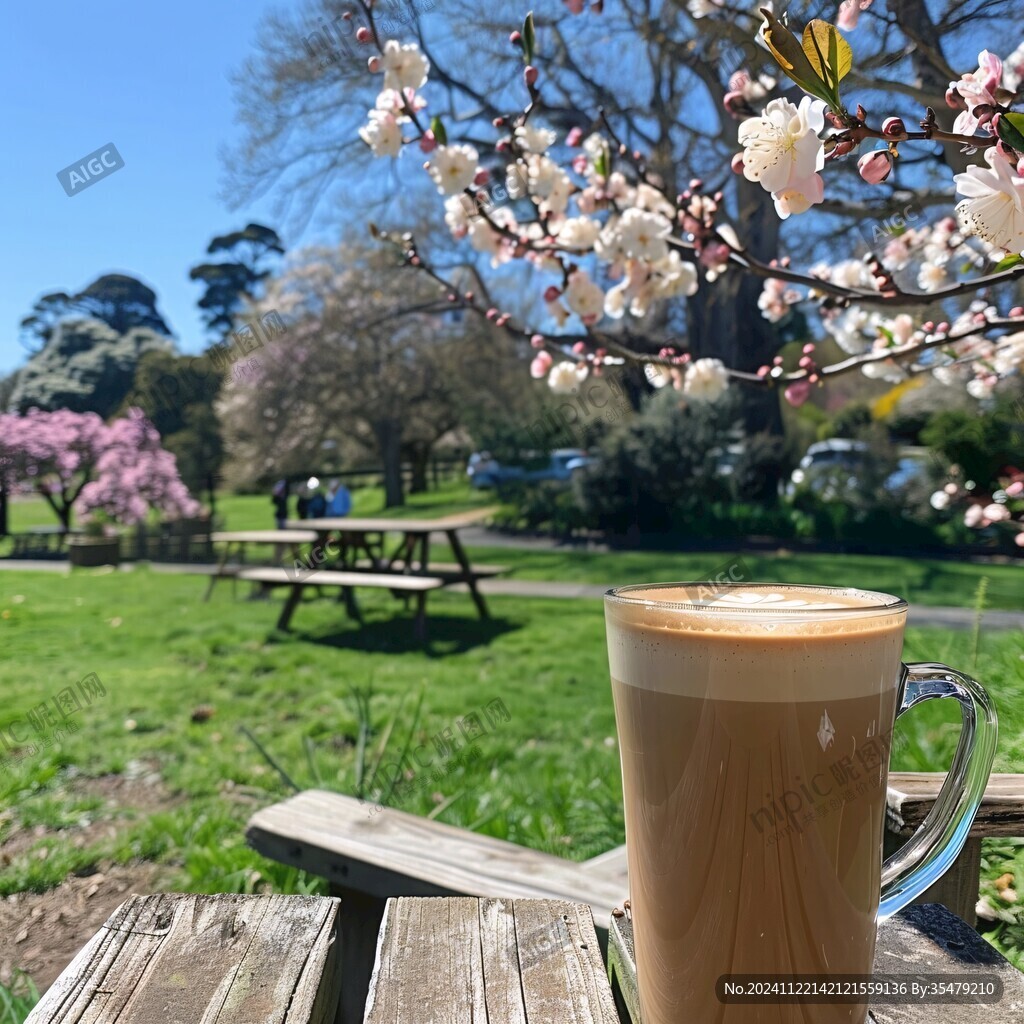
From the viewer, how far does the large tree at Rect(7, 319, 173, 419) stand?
238 inches

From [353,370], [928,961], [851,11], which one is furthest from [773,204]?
[353,370]

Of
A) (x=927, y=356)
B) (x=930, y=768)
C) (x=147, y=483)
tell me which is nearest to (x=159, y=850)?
(x=930, y=768)

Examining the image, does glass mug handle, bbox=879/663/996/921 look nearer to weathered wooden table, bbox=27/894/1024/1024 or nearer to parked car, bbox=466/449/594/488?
weathered wooden table, bbox=27/894/1024/1024

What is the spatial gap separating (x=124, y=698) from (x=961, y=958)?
4432 mm

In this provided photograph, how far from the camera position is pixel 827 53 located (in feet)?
2.26

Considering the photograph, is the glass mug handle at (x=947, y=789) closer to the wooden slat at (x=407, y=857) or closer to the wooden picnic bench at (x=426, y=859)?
the wooden picnic bench at (x=426, y=859)

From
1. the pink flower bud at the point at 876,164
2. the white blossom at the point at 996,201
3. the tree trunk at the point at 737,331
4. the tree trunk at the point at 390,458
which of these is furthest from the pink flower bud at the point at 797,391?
the tree trunk at the point at 390,458

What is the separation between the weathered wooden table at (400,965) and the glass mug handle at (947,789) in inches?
3.2

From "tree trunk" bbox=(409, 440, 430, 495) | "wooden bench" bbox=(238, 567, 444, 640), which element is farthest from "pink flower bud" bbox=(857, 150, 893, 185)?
"tree trunk" bbox=(409, 440, 430, 495)

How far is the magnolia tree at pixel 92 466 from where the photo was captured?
541 cm

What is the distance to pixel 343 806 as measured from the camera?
184 centimetres

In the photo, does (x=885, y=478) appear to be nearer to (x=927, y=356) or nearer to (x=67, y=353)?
(x=927, y=356)

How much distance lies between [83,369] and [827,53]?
23.4 ft

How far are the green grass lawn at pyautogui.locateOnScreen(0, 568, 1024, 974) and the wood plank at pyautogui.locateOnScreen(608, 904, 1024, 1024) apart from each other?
0.77m
